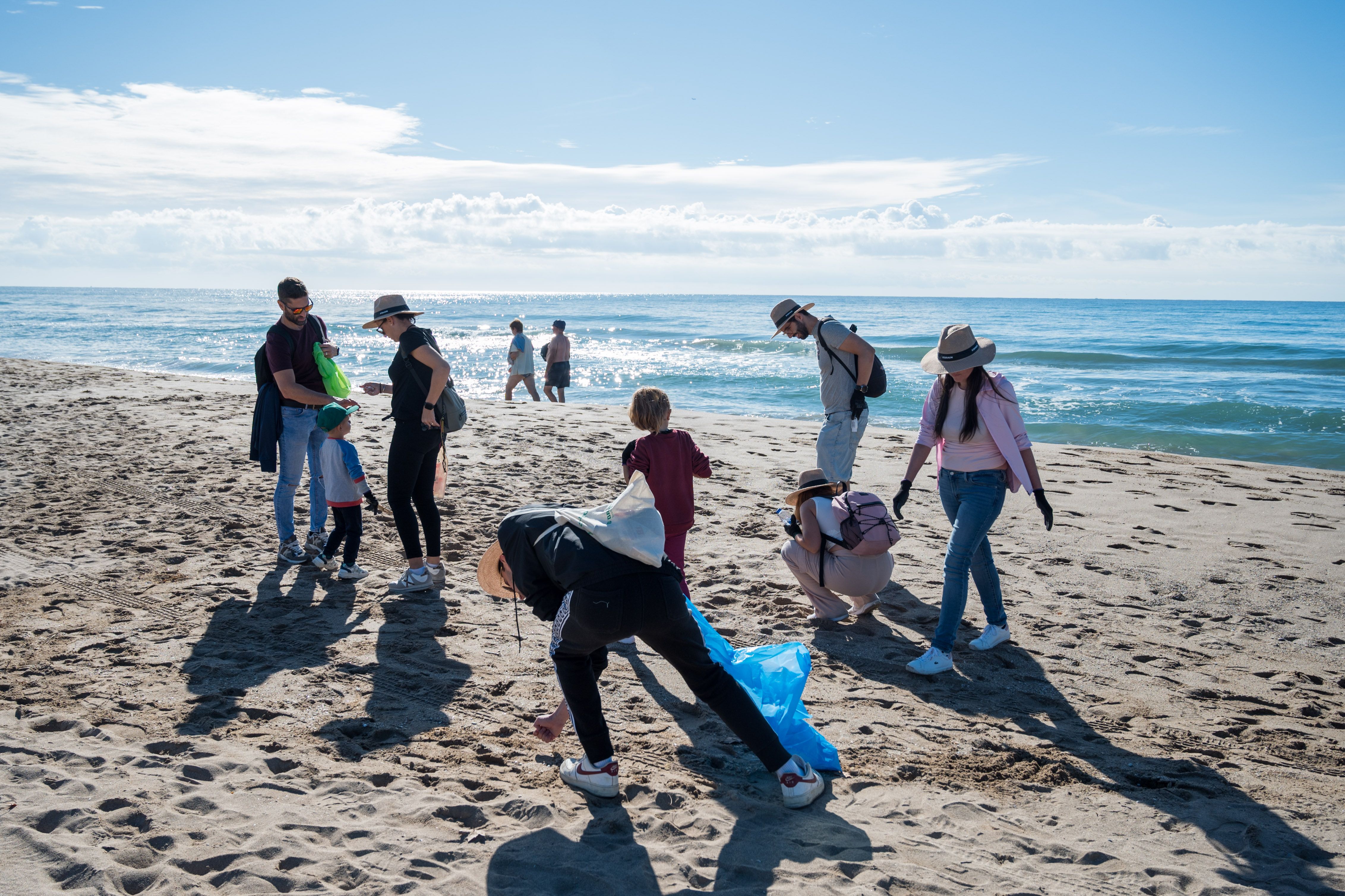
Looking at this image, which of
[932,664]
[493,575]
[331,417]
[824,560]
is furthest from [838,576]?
[331,417]

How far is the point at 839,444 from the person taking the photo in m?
5.65

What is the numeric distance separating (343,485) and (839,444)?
132 inches

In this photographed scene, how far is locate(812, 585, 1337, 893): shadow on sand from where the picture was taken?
9.41ft

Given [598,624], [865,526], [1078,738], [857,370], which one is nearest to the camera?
[598,624]

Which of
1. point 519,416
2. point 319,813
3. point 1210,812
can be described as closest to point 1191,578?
point 1210,812

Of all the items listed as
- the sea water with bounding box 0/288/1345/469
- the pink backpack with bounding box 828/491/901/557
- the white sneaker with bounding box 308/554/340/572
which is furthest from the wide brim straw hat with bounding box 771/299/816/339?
the sea water with bounding box 0/288/1345/469

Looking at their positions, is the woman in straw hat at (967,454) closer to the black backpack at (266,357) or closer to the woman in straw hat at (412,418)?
the woman in straw hat at (412,418)

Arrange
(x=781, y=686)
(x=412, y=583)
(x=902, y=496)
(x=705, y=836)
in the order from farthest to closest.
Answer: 1. (x=412, y=583)
2. (x=902, y=496)
3. (x=781, y=686)
4. (x=705, y=836)

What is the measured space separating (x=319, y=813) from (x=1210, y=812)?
3.34 meters

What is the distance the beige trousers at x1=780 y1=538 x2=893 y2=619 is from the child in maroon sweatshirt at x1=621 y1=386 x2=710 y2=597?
1103 millimetres

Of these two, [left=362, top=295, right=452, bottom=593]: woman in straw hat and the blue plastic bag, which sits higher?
[left=362, top=295, right=452, bottom=593]: woman in straw hat

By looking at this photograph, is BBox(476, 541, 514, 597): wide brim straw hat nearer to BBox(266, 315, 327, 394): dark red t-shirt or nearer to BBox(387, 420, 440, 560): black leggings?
BBox(387, 420, 440, 560): black leggings

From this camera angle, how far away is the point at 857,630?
4.96 meters

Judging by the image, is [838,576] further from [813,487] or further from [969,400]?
[969,400]
